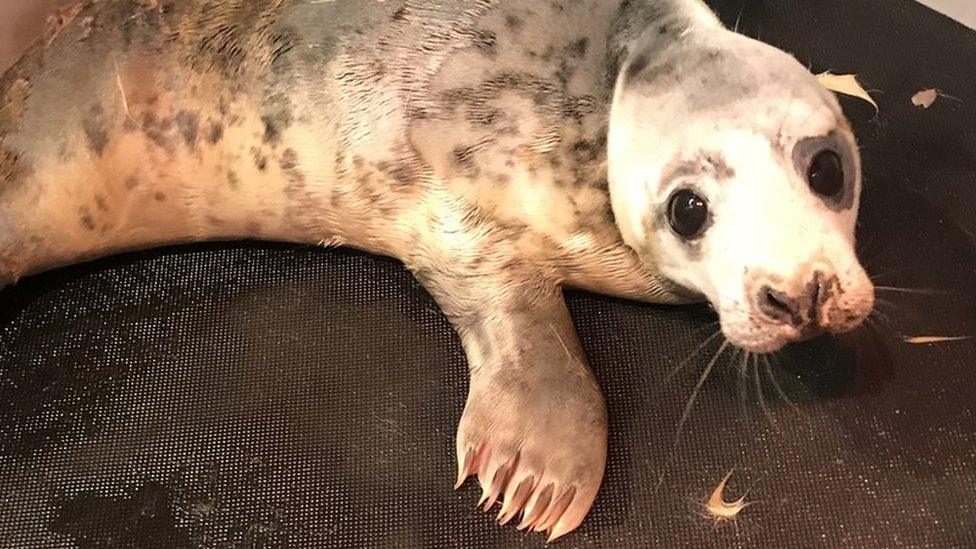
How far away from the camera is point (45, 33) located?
1403 mm

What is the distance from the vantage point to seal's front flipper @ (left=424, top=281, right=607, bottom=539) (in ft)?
4.05

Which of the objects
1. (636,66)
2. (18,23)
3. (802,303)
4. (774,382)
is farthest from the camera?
(18,23)

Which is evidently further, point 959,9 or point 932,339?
point 959,9

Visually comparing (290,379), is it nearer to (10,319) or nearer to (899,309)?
(10,319)

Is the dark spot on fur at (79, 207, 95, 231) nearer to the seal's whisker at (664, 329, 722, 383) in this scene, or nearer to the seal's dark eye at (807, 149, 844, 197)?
the seal's whisker at (664, 329, 722, 383)

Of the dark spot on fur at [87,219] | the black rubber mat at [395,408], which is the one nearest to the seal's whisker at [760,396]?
the black rubber mat at [395,408]

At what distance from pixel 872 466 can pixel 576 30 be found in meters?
0.63

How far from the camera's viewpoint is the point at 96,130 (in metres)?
1.32

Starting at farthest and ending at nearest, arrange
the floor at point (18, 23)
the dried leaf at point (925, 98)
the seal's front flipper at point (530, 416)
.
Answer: the dried leaf at point (925, 98), the floor at point (18, 23), the seal's front flipper at point (530, 416)

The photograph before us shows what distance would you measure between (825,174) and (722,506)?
0.41 metres

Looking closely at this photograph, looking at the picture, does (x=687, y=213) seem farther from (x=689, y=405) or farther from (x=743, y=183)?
(x=689, y=405)

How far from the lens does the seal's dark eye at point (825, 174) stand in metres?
1.14

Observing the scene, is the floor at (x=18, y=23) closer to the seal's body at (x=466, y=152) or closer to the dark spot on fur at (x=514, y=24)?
the seal's body at (x=466, y=152)

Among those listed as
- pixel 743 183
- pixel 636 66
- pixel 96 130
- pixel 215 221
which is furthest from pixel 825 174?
pixel 96 130
